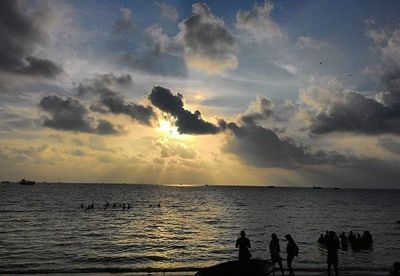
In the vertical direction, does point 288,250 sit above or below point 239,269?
above

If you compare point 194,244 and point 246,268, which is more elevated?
point 246,268

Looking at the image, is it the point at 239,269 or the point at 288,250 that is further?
the point at 288,250

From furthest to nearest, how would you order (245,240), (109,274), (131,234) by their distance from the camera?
(131,234)
(109,274)
(245,240)

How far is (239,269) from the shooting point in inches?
703

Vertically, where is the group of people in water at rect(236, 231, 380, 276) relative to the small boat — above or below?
above

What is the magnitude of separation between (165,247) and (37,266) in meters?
13.2

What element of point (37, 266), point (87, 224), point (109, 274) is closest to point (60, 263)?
point (37, 266)

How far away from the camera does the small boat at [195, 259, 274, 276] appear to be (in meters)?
Answer: 17.5

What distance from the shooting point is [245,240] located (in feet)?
62.8

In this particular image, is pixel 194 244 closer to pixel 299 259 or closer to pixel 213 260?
pixel 213 260

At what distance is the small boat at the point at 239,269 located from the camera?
1747cm

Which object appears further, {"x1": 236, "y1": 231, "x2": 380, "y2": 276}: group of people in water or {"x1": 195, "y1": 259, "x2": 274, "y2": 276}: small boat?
{"x1": 236, "y1": 231, "x2": 380, "y2": 276}: group of people in water

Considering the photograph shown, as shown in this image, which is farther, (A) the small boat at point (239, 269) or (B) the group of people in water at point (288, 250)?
(B) the group of people in water at point (288, 250)

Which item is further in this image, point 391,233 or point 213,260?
point 391,233
